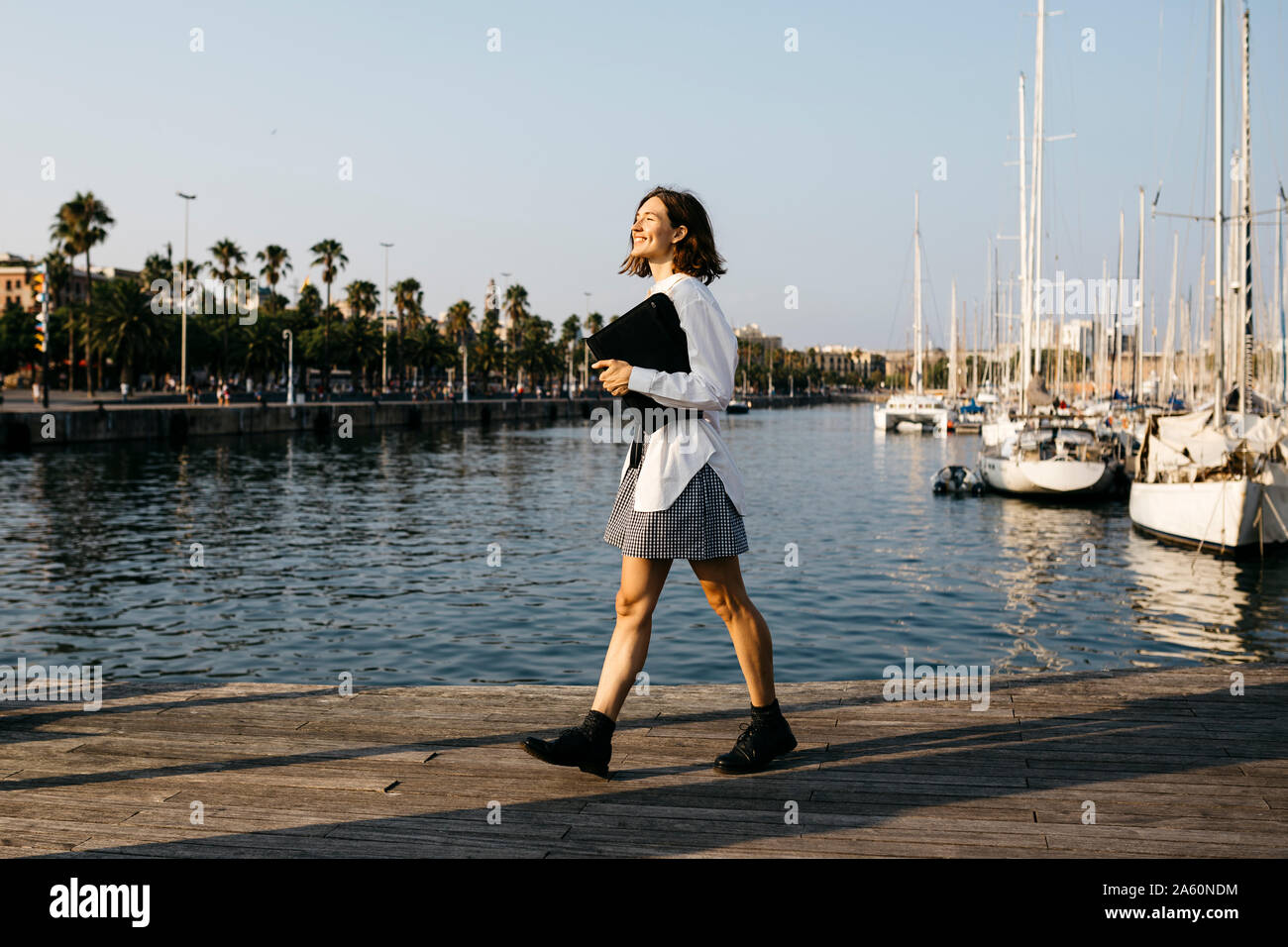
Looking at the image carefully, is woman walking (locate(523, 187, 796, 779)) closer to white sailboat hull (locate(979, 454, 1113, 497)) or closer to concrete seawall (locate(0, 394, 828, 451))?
white sailboat hull (locate(979, 454, 1113, 497))

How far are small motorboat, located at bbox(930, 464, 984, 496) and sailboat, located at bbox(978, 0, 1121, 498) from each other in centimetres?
39

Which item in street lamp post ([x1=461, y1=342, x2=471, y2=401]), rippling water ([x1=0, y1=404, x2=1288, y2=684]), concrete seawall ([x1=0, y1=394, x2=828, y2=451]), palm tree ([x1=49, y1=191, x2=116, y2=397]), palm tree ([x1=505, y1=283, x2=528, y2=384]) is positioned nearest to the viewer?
rippling water ([x1=0, y1=404, x2=1288, y2=684])

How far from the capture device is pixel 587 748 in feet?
15.5

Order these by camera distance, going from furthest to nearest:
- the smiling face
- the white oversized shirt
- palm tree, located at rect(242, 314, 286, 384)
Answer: palm tree, located at rect(242, 314, 286, 384) → the smiling face → the white oversized shirt

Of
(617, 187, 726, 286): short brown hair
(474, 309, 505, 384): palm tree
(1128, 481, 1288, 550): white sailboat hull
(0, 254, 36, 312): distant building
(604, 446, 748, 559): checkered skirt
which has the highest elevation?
(0, 254, 36, 312): distant building

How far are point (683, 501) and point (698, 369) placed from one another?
21.0 inches

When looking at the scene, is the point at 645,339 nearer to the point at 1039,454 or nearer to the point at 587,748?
the point at 587,748

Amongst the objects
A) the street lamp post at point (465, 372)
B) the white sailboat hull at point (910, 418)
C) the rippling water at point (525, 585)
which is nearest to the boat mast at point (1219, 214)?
the rippling water at point (525, 585)

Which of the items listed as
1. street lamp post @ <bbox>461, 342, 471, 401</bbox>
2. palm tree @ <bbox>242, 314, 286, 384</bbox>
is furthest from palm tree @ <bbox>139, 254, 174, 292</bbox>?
street lamp post @ <bbox>461, 342, 471, 401</bbox>

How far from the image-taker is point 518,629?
17.3 meters

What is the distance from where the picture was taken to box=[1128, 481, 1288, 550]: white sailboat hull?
2484 cm

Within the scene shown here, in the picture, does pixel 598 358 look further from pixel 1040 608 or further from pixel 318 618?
pixel 1040 608
